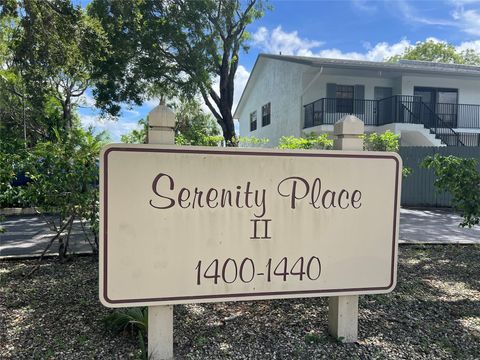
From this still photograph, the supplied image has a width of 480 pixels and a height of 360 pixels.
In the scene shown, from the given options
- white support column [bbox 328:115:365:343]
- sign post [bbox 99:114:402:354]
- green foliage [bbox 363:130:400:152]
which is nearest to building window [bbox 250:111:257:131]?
green foliage [bbox 363:130:400:152]

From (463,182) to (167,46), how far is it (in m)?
11.5

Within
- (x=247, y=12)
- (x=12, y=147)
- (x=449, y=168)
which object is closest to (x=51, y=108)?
(x=247, y=12)

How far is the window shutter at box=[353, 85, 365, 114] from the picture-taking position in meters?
17.2

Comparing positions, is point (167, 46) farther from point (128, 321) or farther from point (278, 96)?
point (128, 321)

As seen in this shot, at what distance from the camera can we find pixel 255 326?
3.13 m

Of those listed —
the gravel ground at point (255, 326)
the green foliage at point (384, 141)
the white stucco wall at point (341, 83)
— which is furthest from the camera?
the white stucco wall at point (341, 83)

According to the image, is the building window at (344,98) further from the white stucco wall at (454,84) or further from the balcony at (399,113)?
the white stucco wall at (454,84)

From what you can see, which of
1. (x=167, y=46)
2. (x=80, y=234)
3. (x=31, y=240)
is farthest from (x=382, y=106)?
(x=31, y=240)

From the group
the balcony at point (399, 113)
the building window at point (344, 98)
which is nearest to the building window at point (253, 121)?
the balcony at point (399, 113)

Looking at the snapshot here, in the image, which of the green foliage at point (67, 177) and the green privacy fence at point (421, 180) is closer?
the green foliage at point (67, 177)

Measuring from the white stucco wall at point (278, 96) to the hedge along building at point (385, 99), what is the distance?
2.0 inches

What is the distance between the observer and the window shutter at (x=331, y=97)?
16.9m

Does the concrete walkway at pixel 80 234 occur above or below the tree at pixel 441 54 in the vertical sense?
below

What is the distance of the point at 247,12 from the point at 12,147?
461 inches
